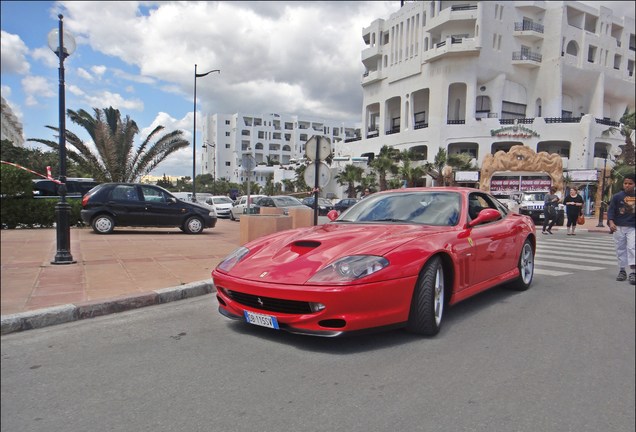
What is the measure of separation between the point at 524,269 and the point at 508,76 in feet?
159

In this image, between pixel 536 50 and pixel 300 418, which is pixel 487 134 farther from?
pixel 300 418

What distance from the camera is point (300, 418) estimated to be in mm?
2496

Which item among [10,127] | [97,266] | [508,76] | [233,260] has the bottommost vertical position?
[97,266]

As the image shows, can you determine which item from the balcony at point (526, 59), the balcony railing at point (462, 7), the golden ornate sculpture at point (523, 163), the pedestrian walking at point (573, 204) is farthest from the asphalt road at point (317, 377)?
the balcony at point (526, 59)

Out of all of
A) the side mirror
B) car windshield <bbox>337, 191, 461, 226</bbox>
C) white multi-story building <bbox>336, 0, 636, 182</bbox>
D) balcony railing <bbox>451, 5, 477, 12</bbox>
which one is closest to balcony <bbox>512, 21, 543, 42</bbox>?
white multi-story building <bbox>336, 0, 636, 182</bbox>

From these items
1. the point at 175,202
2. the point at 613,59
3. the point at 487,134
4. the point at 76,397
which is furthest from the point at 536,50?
the point at 76,397

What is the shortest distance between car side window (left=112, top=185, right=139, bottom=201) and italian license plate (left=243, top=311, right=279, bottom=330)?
860 cm

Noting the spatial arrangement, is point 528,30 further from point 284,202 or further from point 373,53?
point 284,202

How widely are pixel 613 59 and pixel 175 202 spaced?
56.4 metres

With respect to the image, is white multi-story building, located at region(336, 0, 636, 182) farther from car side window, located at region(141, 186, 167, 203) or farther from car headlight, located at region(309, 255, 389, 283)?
car headlight, located at region(309, 255, 389, 283)

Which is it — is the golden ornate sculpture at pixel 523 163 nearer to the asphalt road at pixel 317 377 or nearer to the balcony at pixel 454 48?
the balcony at pixel 454 48

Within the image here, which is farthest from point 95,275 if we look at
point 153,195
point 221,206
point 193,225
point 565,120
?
point 565,120

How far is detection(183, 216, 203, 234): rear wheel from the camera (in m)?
12.8

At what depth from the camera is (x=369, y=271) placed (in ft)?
11.0
